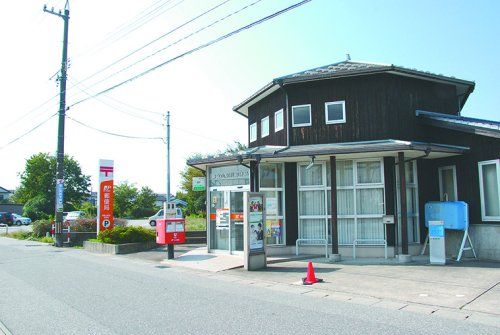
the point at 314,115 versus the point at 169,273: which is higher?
the point at 314,115

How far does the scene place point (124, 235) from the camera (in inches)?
751

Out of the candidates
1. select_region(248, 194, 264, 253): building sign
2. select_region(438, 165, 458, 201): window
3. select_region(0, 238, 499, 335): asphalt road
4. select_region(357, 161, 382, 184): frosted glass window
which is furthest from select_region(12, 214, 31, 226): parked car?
select_region(438, 165, 458, 201): window

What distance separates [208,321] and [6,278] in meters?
7.61

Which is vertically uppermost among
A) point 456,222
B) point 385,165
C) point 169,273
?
point 385,165

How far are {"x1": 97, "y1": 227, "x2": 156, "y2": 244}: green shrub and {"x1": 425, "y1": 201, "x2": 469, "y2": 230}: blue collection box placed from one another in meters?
12.2

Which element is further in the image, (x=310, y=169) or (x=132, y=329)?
(x=310, y=169)

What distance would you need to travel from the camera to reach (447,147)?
1377 cm

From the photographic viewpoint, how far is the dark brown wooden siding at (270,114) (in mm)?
16639

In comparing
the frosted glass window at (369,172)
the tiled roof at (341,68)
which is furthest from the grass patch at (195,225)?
the frosted glass window at (369,172)

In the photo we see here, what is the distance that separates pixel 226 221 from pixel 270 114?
4891 millimetres

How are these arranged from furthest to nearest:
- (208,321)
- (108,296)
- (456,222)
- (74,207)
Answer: (74,207)
(456,222)
(108,296)
(208,321)

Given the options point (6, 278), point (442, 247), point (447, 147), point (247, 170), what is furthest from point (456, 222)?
point (6, 278)

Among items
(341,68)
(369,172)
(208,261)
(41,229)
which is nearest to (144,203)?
(41,229)

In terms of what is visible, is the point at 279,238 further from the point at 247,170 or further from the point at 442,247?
the point at 442,247
